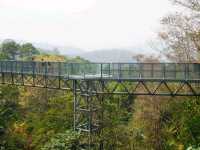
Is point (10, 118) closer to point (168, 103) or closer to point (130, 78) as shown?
point (168, 103)

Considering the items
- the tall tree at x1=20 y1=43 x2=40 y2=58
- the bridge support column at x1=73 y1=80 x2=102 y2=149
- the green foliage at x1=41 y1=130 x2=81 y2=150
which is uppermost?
the tall tree at x1=20 y1=43 x2=40 y2=58

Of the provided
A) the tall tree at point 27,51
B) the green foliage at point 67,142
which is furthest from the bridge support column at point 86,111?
the tall tree at point 27,51

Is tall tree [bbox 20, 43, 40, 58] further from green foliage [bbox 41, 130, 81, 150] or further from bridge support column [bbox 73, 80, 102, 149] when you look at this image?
green foliage [bbox 41, 130, 81, 150]

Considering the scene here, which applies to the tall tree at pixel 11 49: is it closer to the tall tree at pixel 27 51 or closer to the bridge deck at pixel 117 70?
the tall tree at pixel 27 51

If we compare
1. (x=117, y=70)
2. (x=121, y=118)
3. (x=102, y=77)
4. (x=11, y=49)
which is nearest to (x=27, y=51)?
(x=11, y=49)

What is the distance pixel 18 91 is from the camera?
156ft

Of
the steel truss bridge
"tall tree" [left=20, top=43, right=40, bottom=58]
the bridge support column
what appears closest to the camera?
the steel truss bridge

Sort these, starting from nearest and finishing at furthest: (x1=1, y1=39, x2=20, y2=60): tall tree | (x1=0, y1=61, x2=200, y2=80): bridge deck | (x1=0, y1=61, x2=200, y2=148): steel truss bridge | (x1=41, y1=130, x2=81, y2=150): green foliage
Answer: (x1=0, y1=61, x2=200, y2=80): bridge deck
(x1=0, y1=61, x2=200, y2=148): steel truss bridge
(x1=41, y1=130, x2=81, y2=150): green foliage
(x1=1, y1=39, x2=20, y2=60): tall tree

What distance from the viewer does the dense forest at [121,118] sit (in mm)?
27547

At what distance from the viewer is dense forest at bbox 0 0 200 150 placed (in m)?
27.5

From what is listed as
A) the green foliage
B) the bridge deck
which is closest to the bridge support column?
the green foliage

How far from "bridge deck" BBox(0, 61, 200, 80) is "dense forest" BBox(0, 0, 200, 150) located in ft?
9.10

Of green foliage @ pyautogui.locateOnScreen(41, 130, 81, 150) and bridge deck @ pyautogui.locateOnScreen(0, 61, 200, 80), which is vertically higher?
bridge deck @ pyautogui.locateOnScreen(0, 61, 200, 80)

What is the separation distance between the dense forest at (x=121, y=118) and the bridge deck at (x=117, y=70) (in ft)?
9.10
